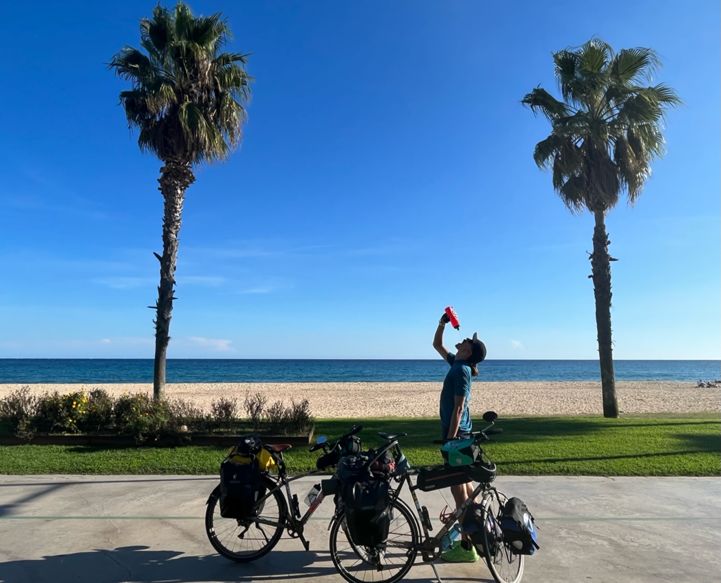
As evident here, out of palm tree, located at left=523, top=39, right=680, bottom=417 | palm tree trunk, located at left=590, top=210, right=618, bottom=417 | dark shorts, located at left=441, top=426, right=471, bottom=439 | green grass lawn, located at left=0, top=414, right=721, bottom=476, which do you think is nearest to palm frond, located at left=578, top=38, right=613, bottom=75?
palm tree, located at left=523, top=39, right=680, bottom=417

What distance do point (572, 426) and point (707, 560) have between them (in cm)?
815

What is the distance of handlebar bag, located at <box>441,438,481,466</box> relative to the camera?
4.10 metres

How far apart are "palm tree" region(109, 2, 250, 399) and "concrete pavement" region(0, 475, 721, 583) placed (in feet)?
25.6

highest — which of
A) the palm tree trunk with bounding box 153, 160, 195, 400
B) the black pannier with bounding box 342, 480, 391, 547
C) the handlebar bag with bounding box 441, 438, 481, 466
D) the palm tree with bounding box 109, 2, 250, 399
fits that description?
the palm tree with bounding box 109, 2, 250, 399

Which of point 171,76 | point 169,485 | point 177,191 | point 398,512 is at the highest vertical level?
point 171,76

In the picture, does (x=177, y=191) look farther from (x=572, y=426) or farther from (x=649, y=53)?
(x=649, y=53)

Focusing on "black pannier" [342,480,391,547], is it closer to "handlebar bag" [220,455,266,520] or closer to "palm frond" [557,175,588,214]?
"handlebar bag" [220,455,266,520]

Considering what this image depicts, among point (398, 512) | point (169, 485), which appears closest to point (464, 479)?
point (398, 512)

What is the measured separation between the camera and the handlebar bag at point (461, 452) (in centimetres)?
410

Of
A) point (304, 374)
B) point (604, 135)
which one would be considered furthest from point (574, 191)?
point (304, 374)

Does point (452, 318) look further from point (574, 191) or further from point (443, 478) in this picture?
point (574, 191)

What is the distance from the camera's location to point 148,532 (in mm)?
5156

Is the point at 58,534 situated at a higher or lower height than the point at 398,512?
lower

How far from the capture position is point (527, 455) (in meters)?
8.71
